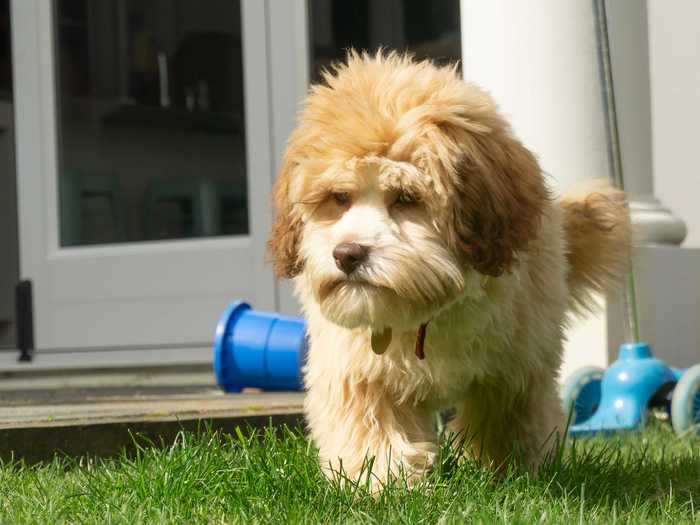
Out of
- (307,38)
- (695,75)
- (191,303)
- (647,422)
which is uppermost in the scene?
(307,38)

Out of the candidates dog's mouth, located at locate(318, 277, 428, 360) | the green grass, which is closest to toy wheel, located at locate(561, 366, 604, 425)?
the green grass

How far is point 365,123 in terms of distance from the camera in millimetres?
2744

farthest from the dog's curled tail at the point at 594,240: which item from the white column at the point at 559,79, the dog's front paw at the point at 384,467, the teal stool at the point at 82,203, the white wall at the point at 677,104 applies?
the teal stool at the point at 82,203

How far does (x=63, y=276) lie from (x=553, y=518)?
4.58m

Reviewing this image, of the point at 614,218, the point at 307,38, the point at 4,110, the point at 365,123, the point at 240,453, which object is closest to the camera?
the point at 365,123

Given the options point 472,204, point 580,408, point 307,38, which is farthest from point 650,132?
point 472,204

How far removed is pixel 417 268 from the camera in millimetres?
2666

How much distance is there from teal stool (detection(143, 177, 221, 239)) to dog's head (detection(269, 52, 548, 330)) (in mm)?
3651

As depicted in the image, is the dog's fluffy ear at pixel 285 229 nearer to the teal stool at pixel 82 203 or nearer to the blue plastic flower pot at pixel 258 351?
the blue plastic flower pot at pixel 258 351

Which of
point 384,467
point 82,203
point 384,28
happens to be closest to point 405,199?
point 384,467

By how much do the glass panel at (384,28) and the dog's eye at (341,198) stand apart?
328 cm

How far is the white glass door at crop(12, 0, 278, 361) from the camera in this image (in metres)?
6.30

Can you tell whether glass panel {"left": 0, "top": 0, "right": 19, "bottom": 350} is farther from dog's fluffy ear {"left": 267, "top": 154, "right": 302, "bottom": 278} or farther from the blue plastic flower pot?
dog's fluffy ear {"left": 267, "top": 154, "right": 302, "bottom": 278}

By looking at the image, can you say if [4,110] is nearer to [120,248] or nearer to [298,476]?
[120,248]
